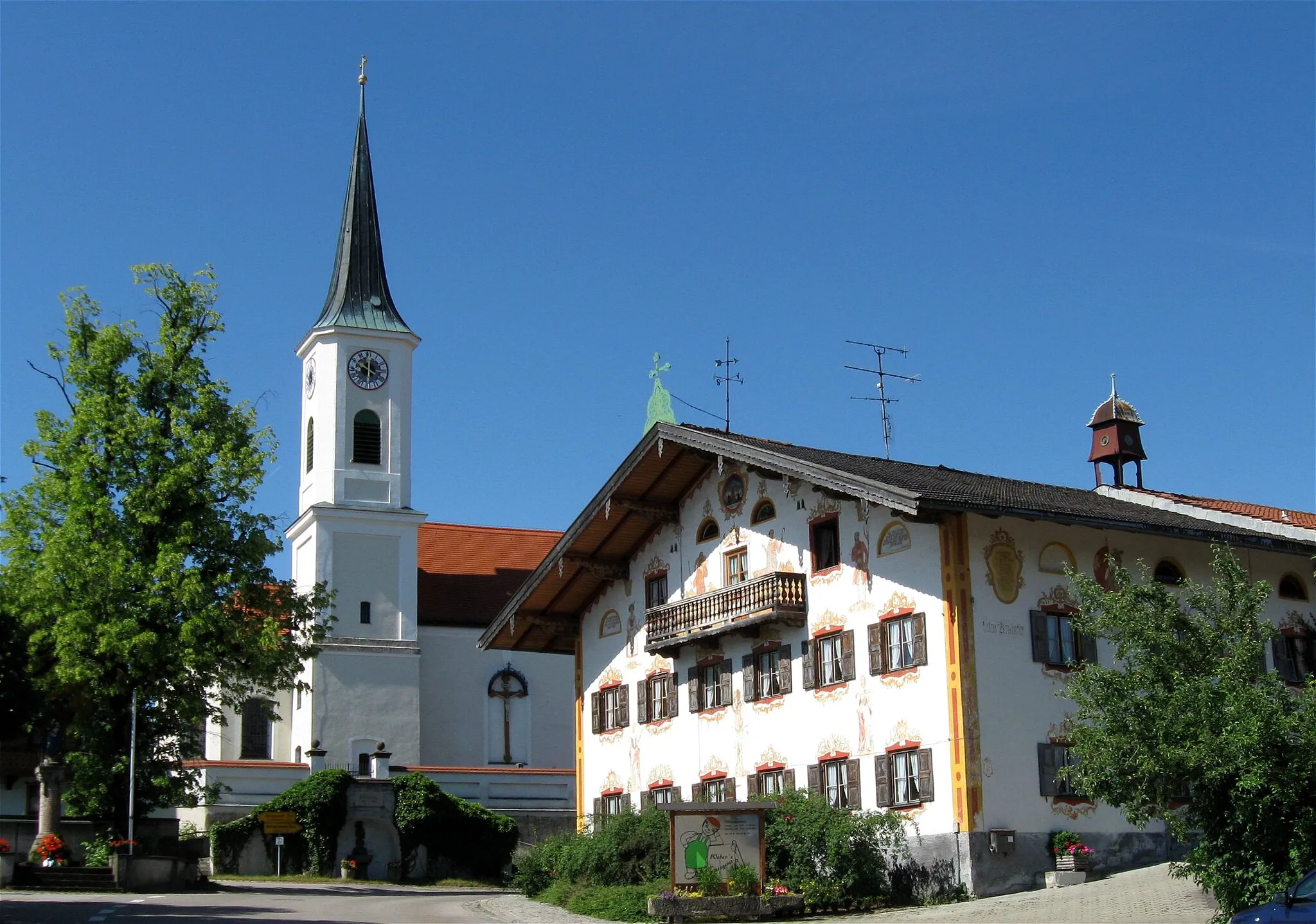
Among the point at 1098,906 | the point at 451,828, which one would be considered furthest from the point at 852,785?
the point at 451,828

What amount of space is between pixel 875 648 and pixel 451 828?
66.4 ft

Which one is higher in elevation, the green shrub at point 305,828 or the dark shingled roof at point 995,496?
the dark shingled roof at point 995,496

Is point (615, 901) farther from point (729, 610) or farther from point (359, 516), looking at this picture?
point (359, 516)

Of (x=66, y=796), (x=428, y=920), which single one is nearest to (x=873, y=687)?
(x=428, y=920)

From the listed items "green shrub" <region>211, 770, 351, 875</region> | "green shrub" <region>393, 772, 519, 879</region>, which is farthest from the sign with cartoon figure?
"green shrub" <region>211, 770, 351, 875</region>

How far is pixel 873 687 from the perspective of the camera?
1304 inches

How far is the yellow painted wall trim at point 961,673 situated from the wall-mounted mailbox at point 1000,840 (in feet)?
1.00

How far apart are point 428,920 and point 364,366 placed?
3828 centimetres

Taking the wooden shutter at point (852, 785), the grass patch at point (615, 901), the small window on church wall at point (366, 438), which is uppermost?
the small window on church wall at point (366, 438)

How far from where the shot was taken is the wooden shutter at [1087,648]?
3256 cm

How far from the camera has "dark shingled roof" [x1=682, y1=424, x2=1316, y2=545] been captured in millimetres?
30625

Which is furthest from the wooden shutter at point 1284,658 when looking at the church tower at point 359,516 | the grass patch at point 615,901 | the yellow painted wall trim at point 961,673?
the church tower at point 359,516

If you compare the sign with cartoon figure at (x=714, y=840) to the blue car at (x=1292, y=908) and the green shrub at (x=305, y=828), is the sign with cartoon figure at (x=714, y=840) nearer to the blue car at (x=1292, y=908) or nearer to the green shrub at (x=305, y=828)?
the blue car at (x=1292, y=908)

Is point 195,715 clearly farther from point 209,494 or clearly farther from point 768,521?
point 768,521
